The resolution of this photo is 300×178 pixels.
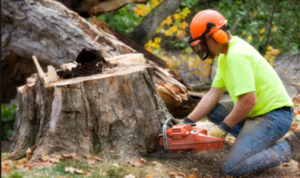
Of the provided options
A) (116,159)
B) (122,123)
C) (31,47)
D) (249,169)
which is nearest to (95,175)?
(116,159)

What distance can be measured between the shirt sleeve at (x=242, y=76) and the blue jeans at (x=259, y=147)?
46 centimetres

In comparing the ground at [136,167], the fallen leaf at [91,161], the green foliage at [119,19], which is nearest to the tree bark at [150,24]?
the green foliage at [119,19]

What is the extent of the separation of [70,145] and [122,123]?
1.85 ft

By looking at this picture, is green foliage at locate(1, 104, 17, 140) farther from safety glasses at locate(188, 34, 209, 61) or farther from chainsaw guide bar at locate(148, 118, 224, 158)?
safety glasses at locate(188, 34, 209, 61)

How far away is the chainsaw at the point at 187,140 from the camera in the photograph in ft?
11.1

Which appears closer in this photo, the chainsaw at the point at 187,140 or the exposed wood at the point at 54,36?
the chainsaw at the point at 187,140

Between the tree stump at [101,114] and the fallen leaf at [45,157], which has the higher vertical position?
the tree stump at [101,114]

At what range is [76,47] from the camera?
206 inches

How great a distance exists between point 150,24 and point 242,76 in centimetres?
358

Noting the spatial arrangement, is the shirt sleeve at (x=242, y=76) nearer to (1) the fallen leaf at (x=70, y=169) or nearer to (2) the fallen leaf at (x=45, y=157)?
(1) the fallen leaf at (x=70, y=169)

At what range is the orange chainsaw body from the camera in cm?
338

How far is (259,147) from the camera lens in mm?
3314

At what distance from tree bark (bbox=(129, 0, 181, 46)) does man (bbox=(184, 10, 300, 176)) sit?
3.08 metres

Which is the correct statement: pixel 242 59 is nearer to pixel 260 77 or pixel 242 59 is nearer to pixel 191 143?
pixel 260 77
